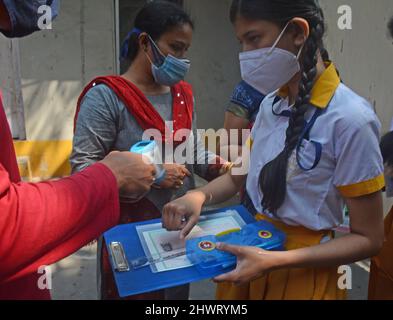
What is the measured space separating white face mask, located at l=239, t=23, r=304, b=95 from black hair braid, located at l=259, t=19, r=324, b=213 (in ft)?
0.16

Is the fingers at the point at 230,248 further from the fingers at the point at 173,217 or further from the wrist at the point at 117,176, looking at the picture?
the wrist at the point at 117,176

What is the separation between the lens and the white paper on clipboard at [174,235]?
1.10 meters

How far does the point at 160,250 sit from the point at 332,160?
1.89 ft

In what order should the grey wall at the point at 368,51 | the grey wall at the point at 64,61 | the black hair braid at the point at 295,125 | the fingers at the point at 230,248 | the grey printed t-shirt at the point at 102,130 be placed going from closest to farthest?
1. the fingers at the point at 230,248
2. the black hair braid at the point at 295,125
3. the grey printed t-shirt at the point at 102,130
4. the grey wall at the point at 368,51
5. the grey wall at the point at 64,61

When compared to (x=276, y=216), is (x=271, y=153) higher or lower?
higher

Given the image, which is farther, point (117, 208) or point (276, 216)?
point (276, 216)

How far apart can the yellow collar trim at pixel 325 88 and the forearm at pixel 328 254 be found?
40cm

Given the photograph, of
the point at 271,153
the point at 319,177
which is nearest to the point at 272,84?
the point at 271,153

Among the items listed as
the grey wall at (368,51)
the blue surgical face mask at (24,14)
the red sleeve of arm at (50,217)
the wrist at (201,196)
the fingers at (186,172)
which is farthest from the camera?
the grey wall at (368,51)

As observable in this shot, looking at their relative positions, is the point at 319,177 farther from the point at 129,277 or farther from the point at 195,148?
the point at 195,148

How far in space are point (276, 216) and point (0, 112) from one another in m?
0.86

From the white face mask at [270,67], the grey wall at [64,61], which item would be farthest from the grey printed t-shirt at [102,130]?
the grey wall at [64,61]

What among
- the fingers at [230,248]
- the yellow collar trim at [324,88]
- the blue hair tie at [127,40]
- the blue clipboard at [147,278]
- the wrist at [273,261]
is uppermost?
the blue hair tie at [127,40]
